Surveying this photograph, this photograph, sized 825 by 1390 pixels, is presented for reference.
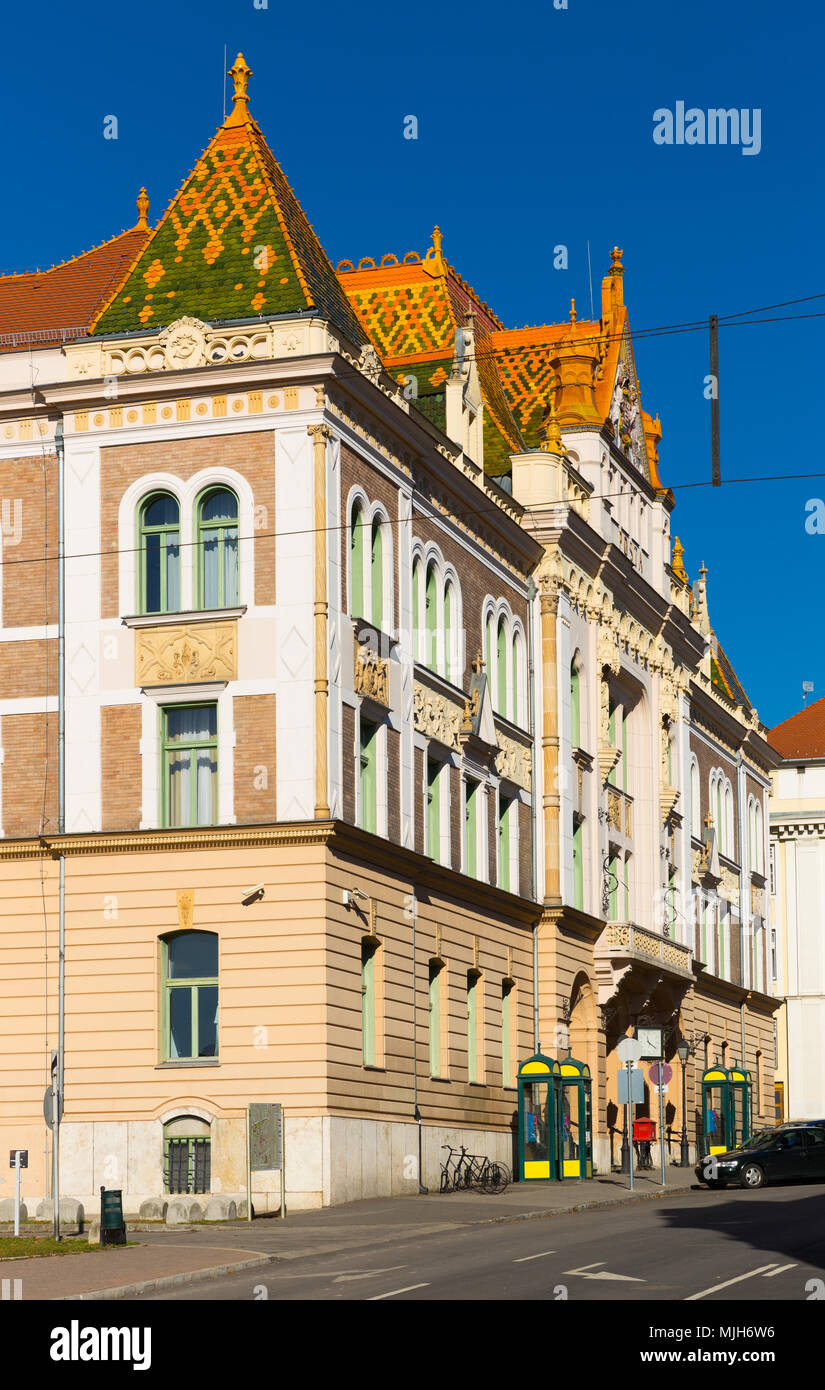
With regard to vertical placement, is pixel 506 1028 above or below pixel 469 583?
below

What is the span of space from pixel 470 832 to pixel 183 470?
12.1m

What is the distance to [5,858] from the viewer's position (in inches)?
1564

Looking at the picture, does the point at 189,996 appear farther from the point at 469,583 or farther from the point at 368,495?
the point at 469,583

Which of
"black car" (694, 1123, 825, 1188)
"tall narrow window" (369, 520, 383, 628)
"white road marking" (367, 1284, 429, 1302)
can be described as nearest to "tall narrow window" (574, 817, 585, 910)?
"black car" (694, 1123, 825, 1188)

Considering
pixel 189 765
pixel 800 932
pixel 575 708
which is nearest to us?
pixel 189 765

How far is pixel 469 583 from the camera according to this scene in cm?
4772

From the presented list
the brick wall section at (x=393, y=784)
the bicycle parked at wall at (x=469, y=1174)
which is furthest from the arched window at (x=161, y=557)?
the bicycle parked at wall at (x=469, y=1174)

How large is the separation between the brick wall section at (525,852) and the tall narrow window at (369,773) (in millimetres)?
10848

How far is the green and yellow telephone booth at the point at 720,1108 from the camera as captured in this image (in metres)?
64.1

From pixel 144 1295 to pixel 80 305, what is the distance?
86.1 feet

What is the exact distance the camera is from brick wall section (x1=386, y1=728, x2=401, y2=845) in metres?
41.1

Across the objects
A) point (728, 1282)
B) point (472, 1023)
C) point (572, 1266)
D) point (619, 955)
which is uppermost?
point (619, 955)

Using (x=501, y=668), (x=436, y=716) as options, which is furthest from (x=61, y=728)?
(x=501, y=668)

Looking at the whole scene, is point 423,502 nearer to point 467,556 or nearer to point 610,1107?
point 467,556
